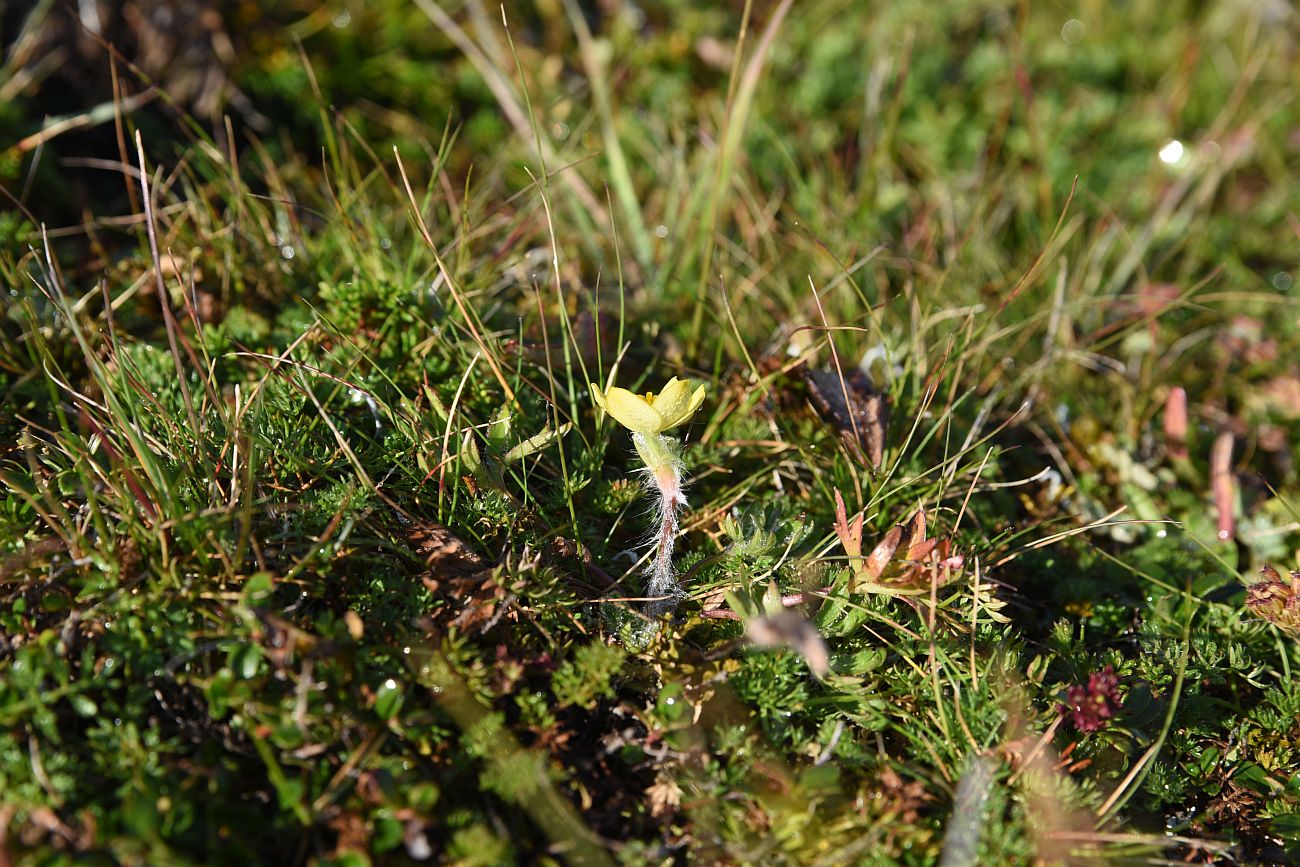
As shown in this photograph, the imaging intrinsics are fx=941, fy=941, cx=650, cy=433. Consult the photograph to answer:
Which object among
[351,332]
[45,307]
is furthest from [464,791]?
[45,307]

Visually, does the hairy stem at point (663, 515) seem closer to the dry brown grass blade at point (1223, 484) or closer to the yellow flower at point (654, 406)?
the yellow flower at point (654, 406)

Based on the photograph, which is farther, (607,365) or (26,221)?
(26,221)

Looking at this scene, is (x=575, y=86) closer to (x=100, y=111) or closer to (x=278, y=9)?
(x=278, y=9)

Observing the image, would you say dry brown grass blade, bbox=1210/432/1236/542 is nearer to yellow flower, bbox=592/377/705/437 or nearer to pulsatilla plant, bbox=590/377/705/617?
pulsatilla plant, bbox=590/377/705/617

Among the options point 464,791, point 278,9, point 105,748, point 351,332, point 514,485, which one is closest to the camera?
point 105,748

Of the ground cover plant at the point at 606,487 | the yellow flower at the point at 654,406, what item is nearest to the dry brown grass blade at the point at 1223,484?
the ground cover plant at the point at 606,487

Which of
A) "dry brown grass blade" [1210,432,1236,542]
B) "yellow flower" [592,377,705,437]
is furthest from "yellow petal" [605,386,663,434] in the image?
"dry brown grass blade" [1210,432,1236,542]

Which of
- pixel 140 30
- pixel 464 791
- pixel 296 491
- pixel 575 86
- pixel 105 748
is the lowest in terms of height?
pixel 464 791

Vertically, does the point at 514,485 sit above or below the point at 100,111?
below
